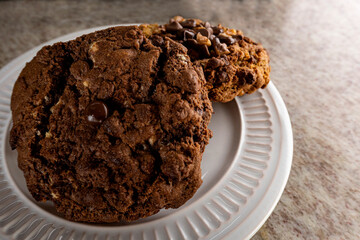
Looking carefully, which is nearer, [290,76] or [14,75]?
[14,75]

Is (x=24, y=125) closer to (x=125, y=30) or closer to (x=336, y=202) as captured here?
(x=125, y=30)

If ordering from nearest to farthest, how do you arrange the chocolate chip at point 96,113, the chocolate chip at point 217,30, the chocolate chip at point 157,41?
the chocolate chip at point 96,113 < the chocolate chip at point 157,41 < the chocolate chip at point 217,30

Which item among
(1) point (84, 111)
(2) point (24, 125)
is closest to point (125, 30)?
(1) point (84, 111)

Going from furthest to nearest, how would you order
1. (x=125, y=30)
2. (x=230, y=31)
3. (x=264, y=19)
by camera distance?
1. (x=264, y=19)
2. (x=230, y=31)
3. (x=125, y=30)

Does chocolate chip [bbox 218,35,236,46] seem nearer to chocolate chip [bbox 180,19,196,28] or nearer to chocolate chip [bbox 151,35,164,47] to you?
chocolate chip [bbox 180,19,196,28]

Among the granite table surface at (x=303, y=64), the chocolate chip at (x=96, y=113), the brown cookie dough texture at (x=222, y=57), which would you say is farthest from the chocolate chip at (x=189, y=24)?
the granite table surface at (x=303, y=64)

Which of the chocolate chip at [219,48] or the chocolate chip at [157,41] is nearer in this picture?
the chocolate chip at [157,41]

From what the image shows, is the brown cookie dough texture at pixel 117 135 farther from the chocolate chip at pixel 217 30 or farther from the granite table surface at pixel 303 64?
the granite table surface at pixel 303 64
